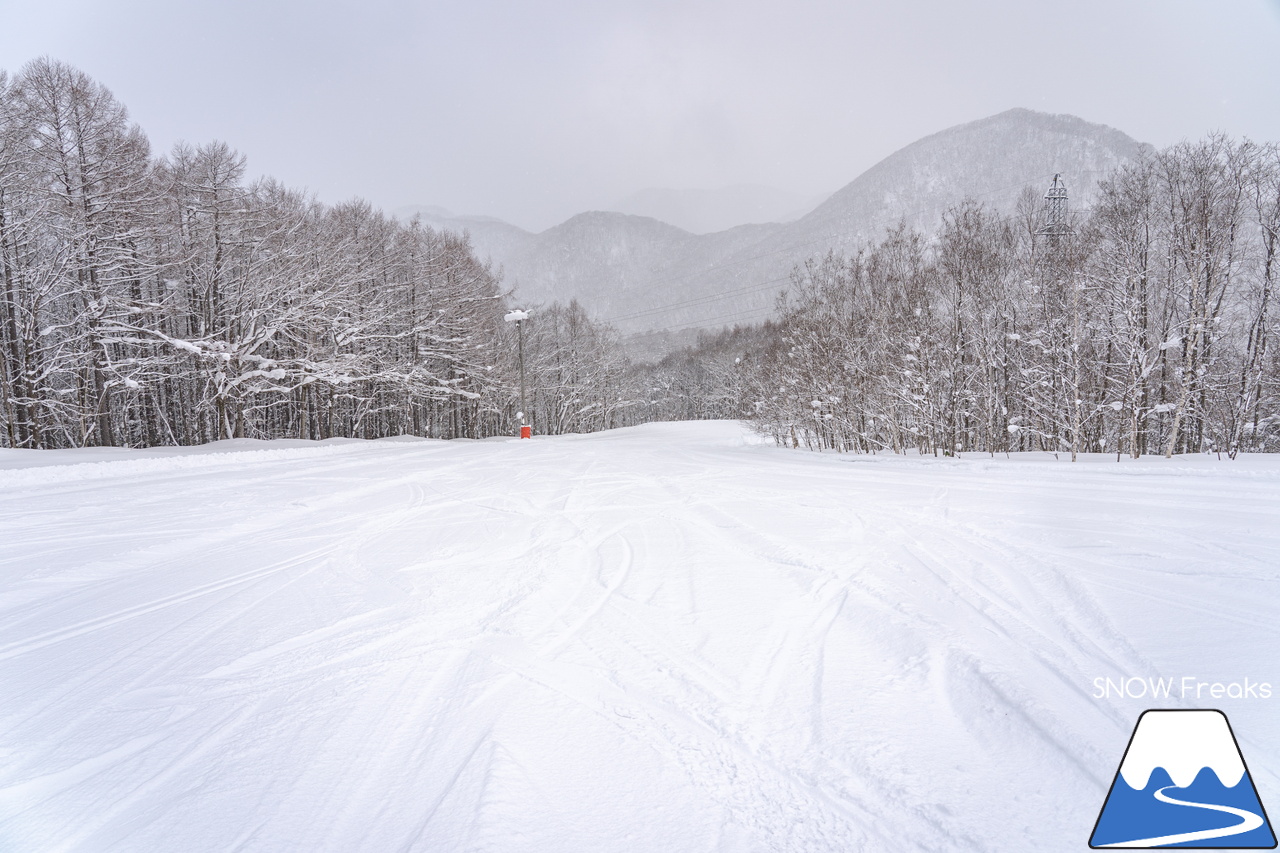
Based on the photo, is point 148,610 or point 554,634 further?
point 148,610

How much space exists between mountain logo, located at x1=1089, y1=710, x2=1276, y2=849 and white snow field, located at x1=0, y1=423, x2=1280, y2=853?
0.13 m

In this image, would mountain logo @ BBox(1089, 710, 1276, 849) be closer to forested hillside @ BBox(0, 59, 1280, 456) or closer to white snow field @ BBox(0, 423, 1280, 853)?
white snow field @ BBox(0, 423, 1280, 853)

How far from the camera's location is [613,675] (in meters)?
2.80

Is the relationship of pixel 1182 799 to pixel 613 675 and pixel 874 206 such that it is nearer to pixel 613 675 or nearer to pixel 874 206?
pixel 613 675

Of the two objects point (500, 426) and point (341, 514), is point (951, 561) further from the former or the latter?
point (500, 426)

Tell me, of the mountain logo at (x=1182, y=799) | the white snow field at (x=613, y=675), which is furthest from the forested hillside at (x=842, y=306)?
the mountain logo at (x=1182, y=799)

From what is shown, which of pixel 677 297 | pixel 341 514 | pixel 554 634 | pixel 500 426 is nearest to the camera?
pixel 554 634

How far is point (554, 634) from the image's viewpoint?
11.0 ft

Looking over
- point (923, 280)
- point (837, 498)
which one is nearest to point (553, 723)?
point (837, 498)

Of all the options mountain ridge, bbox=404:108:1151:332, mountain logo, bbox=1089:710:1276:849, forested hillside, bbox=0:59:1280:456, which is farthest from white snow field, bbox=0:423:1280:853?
mountain ridge, bbox=404:108:1151:332

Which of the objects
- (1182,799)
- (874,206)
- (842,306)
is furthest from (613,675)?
(874,206)

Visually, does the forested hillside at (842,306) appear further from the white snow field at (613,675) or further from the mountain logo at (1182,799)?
the mountain logo at (1182,799)

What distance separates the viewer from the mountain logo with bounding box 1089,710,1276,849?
5.35ft

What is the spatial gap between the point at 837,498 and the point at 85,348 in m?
27.0
